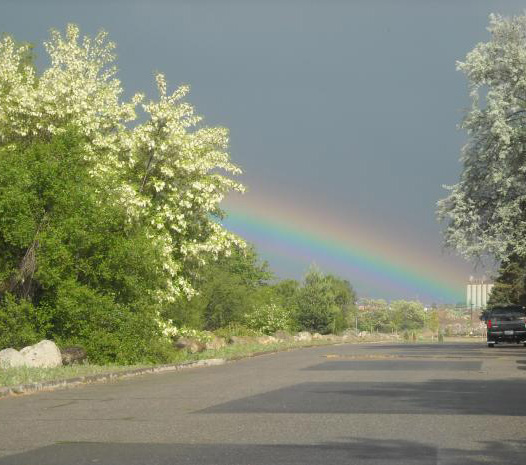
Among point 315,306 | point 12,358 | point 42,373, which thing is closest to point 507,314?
point 12,358

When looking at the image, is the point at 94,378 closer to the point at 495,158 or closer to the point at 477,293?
the point at 495,158

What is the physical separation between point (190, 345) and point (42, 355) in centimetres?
1271

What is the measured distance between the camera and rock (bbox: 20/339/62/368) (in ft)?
71.2

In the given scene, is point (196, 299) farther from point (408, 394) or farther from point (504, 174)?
point (408, 394)

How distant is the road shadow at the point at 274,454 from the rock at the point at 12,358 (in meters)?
12.2

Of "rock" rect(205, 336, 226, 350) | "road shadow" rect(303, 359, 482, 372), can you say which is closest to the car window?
"rock" rect(205, 336, 226, 350)

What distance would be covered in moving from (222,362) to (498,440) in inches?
817

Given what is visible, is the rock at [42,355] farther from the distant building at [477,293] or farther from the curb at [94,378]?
the distant building at [477,293]

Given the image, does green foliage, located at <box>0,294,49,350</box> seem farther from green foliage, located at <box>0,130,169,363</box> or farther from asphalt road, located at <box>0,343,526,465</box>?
asphalt road, located at <box>0,343,526,465</box>

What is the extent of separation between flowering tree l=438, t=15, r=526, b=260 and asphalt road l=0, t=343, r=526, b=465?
20803 millimetres

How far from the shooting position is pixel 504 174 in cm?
4009

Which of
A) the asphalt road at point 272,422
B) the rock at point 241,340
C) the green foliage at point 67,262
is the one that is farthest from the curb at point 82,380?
the rock at point 241,340

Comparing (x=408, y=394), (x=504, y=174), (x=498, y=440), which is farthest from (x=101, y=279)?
(x=504, y=174)

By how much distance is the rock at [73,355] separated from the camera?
23.2 metres
